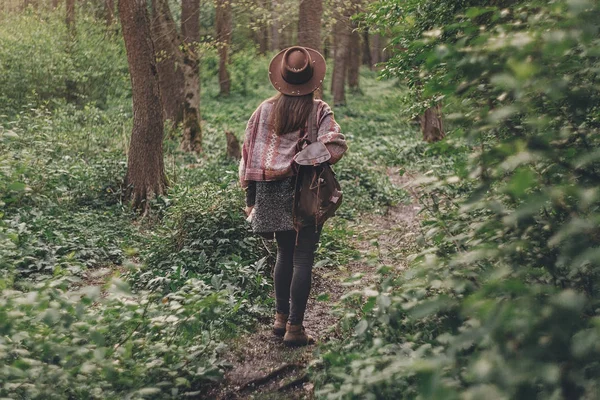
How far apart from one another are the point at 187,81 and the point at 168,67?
1.31 metres

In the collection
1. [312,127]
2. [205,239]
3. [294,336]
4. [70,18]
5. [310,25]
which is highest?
[70,18]

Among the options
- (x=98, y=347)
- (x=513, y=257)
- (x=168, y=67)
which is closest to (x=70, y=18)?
(x=168, y=67)

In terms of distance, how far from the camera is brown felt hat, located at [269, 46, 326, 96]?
172 inches

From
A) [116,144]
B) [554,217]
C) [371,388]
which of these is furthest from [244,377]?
[116,144]

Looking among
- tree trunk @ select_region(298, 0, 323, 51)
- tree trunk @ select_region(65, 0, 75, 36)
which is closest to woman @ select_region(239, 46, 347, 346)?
tree trunk @ select_region(298, 0, 323, 51)

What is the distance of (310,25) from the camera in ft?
40.0

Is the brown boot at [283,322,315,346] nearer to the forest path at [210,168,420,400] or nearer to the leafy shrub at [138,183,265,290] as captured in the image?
the forest path at [210,168,420,400]

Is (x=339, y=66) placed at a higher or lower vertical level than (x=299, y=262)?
higher

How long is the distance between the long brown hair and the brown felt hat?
0.16 feet

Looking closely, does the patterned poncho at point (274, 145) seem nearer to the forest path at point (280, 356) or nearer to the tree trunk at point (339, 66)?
the forest path at point (280, 356)

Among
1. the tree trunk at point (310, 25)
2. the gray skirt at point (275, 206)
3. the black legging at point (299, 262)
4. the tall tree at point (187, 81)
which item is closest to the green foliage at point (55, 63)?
the tall tree at point (187, 81)

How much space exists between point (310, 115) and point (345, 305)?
1.53 metres

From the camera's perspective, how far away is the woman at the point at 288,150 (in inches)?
173

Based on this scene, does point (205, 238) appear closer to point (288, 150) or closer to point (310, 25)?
point (288, 150)
